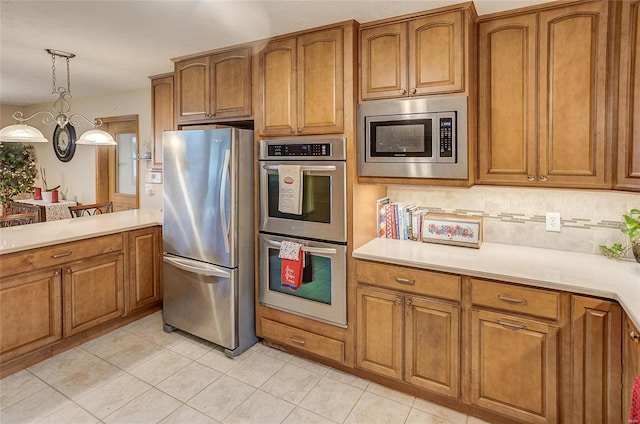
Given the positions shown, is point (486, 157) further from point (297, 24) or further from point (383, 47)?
point (297, 24)

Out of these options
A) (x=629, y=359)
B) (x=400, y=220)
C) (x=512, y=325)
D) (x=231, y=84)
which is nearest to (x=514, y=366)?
(x=512, y=325)

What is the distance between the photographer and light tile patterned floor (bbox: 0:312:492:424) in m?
2.07

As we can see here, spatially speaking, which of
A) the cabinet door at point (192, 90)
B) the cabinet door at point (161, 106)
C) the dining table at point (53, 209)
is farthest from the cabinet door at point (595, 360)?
the dining table at point (53, 209)

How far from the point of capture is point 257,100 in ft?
8.70

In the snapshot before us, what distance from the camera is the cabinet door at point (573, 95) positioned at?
1914 millimetres

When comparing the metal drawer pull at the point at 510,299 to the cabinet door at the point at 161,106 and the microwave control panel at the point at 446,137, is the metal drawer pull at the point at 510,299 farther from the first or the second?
the cabinet door at the point at 161,106

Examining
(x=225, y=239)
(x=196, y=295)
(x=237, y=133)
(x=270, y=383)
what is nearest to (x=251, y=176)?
(x=237, y=133)

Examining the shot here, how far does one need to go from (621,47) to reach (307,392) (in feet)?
8.39

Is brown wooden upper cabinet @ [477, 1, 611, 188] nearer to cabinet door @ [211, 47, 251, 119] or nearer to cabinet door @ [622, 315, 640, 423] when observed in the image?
cabinet door @ [622, 315, 640, 423]

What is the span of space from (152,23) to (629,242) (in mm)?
3184

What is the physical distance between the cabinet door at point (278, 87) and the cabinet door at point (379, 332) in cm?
125

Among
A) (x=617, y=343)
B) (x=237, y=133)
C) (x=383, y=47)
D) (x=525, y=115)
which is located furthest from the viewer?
(x=237, y=133)

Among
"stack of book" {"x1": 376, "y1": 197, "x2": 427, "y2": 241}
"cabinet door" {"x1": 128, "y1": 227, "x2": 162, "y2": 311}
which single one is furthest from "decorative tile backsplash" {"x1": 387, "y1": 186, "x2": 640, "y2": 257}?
"cabinet door" {"x1": 128, "y1": 227, "x2": 162, "y2": 311}

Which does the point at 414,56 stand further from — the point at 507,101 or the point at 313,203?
the point at 313,203
